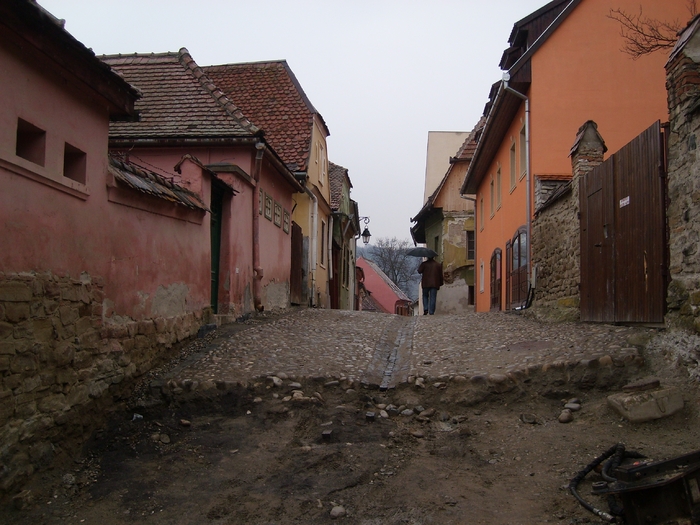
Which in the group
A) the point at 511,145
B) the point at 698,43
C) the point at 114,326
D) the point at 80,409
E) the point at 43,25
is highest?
the point at 511,145

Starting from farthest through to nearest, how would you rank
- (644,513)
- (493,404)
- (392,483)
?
(493,404), (392,483), (644,513)

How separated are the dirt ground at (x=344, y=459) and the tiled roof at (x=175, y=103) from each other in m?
6.22

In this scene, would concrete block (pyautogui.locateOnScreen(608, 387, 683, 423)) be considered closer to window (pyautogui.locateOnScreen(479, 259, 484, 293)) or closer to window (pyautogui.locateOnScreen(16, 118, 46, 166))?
window (pyautogui.locateOnScreen(16, 118, 46, 166))

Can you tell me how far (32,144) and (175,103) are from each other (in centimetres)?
747

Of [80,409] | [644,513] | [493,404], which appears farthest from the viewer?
[493,404]

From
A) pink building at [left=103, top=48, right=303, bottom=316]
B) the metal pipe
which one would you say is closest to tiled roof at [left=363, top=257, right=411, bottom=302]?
the metal pipe

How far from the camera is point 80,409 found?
5.32 meters

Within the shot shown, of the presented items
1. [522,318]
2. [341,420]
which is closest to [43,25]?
[341,420]

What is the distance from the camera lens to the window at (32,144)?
494 centimetres

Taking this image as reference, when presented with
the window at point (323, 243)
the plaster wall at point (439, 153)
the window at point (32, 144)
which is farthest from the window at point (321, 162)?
the plaster wall at point (439, 153)

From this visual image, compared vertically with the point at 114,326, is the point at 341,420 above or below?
below

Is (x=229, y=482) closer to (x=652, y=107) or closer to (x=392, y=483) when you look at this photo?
(x=392, y=483)

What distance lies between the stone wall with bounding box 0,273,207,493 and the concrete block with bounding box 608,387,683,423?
4.71 meters

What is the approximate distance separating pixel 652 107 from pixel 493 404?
401 inches
